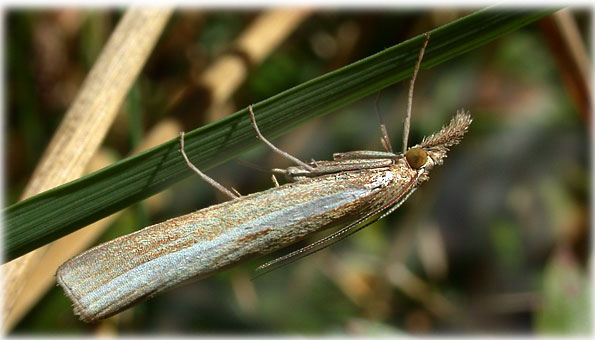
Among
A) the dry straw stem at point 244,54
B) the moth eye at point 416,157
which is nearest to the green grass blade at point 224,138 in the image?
the moth eye at point 416,157

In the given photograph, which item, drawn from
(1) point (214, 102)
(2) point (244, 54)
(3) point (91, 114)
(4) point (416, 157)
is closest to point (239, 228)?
(3) point (91, 114)

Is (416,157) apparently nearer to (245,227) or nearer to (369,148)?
(245,227)

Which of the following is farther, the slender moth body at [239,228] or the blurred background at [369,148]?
the blurred background at [369,148]

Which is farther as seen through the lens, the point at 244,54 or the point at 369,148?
the point at 369,148

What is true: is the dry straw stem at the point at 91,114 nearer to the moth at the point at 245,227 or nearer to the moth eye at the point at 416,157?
the moth at the point at 245,227

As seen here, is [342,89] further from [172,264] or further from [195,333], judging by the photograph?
[195,333]

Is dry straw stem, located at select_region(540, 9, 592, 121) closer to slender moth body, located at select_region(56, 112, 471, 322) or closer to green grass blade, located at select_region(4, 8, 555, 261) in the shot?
slender moth body, located at select_region(56, 112, 471, 322)
